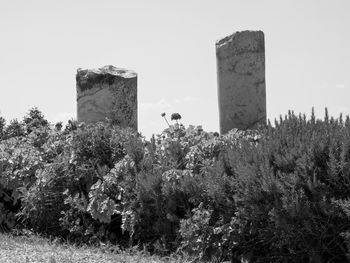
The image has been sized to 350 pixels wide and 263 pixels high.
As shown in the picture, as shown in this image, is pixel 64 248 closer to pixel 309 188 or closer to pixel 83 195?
pixel 83 195

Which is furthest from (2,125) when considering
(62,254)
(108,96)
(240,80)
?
(62,254)

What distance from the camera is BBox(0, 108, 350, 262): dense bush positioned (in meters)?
6.60

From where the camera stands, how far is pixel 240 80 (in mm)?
10516

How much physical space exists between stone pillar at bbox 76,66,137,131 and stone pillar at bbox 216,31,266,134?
6.16 ft

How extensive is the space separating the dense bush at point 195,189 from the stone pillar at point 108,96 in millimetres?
959

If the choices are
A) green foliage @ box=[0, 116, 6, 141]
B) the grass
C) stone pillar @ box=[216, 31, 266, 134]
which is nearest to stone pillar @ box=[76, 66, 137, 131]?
stone pillar @ box=[216, 31, 266, 134]

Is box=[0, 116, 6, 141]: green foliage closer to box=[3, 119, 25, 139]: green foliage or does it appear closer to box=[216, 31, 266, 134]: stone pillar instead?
box=[3, 119, 25, 139]: green foliage

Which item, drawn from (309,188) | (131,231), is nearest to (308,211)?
(309,188)

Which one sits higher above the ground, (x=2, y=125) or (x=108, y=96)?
(x=108, y=96)

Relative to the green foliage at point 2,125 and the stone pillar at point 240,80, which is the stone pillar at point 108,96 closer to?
the stone pillar at point 240,80

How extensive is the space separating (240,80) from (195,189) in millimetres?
3534

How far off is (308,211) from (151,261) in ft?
6.61

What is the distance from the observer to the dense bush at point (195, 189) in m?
6.60

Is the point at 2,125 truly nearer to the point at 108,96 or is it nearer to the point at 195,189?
the point at 108,96
